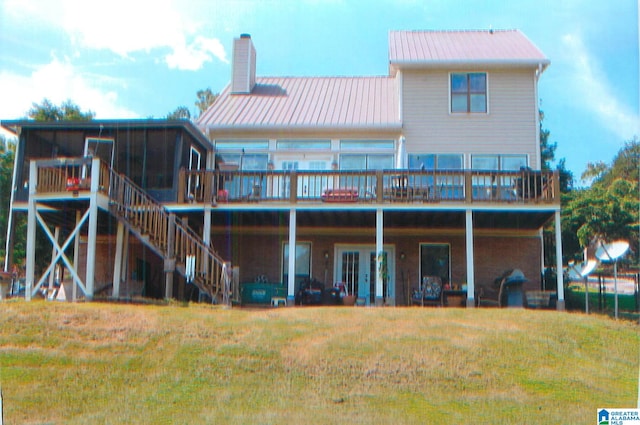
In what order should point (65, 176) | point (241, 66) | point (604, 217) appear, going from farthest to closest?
1. point (241, 66)
2. point (604, 217)
3. point (65, 176)

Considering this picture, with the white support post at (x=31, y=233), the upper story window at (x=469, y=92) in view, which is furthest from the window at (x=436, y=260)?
the white support post at (x=31, y=233)

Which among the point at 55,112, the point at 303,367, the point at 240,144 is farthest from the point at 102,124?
the point at 303,367

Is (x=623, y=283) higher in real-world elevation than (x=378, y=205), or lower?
lower

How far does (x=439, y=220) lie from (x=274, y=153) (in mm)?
4615

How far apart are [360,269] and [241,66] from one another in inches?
278

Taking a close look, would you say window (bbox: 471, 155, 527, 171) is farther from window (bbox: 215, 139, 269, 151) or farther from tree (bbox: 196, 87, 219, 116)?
tree (bbox: 196, 87, 219, 116)

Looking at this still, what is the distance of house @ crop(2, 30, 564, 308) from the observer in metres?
14.6

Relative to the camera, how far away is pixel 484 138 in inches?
662

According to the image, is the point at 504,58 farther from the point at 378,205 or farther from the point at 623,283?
the point at 623,283

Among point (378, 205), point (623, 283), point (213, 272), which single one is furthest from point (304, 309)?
point (623, 283)

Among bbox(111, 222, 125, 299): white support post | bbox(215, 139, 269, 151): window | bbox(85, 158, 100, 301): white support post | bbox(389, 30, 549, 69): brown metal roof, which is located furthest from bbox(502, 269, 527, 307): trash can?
bbox(85, 158, 100, 301): white support post

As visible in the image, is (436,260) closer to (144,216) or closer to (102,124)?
(144,216)

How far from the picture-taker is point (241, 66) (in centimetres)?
1934

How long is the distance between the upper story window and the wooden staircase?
7.54 meters
